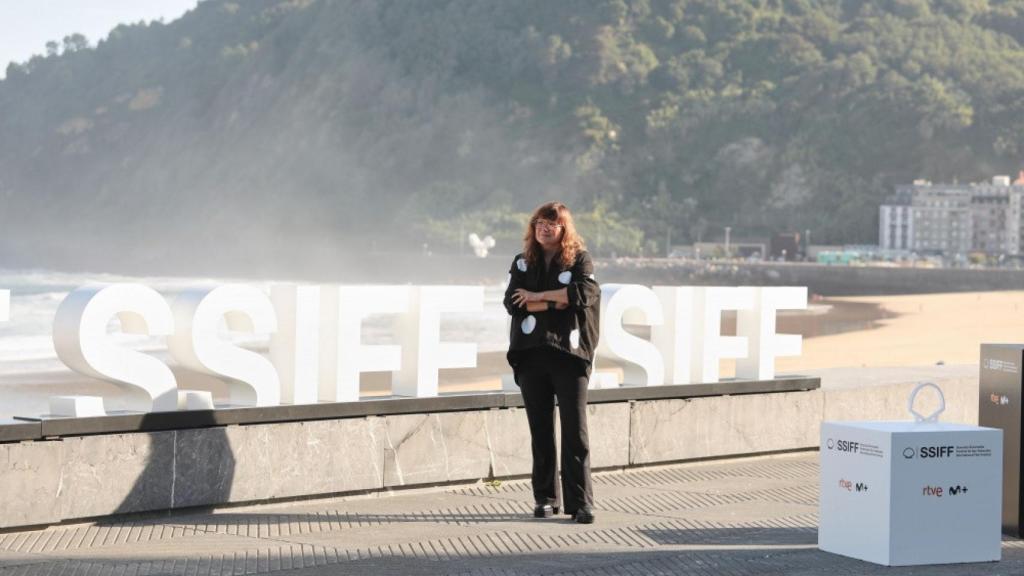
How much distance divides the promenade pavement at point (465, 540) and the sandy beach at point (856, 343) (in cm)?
131

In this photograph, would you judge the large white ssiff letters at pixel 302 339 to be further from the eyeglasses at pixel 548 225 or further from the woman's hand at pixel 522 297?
the eyeglasses at pixel 548 225

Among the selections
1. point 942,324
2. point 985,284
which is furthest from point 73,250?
point 942,324

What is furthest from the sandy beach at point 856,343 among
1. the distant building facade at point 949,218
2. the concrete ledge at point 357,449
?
the distant building facade at point 949,218

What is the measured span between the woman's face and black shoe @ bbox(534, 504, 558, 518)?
4.84 feet

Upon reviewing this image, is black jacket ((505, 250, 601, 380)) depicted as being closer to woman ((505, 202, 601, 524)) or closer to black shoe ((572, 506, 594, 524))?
woman ((505, 202, 601, 524))

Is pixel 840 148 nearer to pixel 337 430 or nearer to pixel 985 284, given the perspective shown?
pixel 985 284

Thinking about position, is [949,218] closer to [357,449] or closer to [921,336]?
[921,336]

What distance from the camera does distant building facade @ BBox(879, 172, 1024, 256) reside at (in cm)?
14100

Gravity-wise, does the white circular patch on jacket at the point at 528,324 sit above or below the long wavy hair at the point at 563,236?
below

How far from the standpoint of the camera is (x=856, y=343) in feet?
146

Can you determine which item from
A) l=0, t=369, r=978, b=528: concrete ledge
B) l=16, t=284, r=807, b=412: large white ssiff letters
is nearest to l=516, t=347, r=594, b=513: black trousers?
l=0, t=369, r=978, b=528: concrete ledge

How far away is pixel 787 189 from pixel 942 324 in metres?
96.4

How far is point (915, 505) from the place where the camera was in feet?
23.0

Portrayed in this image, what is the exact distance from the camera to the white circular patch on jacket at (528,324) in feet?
27.0
